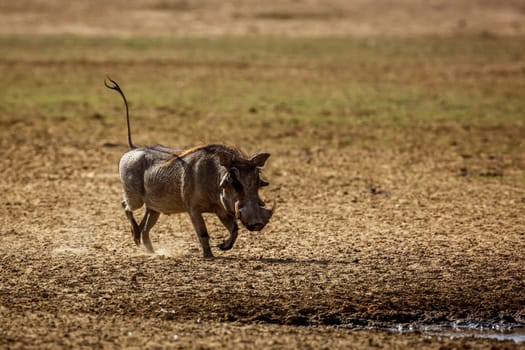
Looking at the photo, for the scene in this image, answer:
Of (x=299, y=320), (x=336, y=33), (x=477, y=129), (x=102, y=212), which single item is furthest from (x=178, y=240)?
(x=336, y=33)

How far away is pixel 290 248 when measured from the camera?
341 inches

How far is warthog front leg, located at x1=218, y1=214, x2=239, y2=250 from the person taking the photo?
26.1ft

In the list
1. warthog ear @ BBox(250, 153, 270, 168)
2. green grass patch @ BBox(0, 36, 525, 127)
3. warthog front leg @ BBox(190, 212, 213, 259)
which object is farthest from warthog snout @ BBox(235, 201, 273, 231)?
green grass patch @ BBox(0, 36, 525, 127)

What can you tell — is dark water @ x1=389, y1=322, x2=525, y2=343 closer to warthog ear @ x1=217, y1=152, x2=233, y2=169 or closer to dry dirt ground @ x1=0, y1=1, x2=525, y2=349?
dry dirt ground @ x1=0, y1=1, x2=525, y2=349

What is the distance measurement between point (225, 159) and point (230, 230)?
0.61 m

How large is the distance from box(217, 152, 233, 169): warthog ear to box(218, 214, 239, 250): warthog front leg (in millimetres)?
434

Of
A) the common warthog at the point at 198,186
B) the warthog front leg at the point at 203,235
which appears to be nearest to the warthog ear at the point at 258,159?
the common warthog at the point at 198,186

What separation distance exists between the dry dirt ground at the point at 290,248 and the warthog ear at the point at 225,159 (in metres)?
0.80

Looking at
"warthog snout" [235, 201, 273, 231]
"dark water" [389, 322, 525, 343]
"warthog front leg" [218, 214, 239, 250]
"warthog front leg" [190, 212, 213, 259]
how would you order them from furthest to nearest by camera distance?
"warthog front leg" [190, 212, 213, 259]
"warthog front leg" [218, 214, 239, 250]
"warthog snout" [235, 201, 273, 231]
"dark water" [389, 322, 525, 343]

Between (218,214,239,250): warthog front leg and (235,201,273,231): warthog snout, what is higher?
(235,201,273,231): warthog snout

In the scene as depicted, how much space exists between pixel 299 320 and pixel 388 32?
27.4m

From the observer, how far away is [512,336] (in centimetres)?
666

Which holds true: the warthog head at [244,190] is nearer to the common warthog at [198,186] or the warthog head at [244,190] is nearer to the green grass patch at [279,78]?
the common warthog at [198,186]

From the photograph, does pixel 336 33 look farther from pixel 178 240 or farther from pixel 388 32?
pixel 178 240
